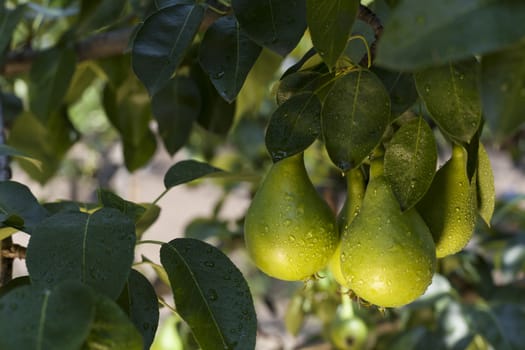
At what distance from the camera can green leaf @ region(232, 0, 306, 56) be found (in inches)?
19.3

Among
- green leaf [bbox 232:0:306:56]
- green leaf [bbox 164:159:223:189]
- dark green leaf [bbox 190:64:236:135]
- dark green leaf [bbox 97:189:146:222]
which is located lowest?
dark green leaf [bbox 190:64:236:135]

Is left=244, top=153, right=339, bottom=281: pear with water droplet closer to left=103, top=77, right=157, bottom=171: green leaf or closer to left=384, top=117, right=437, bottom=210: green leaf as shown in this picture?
Result: left=384, top=117, right=437, bottom=210: green leaf

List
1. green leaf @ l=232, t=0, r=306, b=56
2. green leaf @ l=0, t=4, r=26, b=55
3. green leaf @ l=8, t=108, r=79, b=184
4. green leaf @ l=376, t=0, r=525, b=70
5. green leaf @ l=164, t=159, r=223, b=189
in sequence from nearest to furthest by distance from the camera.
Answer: green leaf @ l=376, t=0, r=525, b=70 → green leaf @ l=232, t=0, r=306, b=56 → green leaf @ l=164, t=159, r=223, b=189 → green leaf @ l=0, t=4, r=26, b=55 → green leaf @ l=8, t=108, r=79, b=184

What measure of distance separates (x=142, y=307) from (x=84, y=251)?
0.07m

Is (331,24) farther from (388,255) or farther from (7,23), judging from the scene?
(7,23)

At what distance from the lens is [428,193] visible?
50cm

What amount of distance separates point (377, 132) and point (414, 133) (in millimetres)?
33

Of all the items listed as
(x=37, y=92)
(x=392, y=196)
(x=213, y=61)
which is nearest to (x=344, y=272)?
(x=392, y=196)

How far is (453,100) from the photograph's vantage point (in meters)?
0.44

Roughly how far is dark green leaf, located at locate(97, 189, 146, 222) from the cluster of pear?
0.10 metres

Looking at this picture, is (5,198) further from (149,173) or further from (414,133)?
(149,173)

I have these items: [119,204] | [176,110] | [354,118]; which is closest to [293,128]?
[354,118]

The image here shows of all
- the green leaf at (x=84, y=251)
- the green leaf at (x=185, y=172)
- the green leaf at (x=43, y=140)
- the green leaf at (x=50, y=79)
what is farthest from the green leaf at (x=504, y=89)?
the green leaf at (x=43, y=140)

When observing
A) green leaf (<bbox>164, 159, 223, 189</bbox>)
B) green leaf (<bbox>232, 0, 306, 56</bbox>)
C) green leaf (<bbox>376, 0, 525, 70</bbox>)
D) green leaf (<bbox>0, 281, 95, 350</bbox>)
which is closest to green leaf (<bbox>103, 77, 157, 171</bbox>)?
green leaf (<bbox>164, 159, 223, 189</bbox>)
